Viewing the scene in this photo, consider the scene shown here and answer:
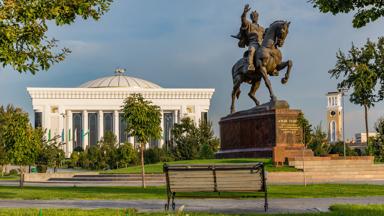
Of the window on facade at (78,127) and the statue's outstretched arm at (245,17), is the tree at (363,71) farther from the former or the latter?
the window on facade at (78,127)

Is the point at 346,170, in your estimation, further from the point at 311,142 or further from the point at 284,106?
the point at 311,142

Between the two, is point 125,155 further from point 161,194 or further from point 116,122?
point 116,122

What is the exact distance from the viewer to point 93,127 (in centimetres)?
12862

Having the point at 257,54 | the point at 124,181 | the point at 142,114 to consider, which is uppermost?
the point at 257,54

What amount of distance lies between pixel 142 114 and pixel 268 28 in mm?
10772

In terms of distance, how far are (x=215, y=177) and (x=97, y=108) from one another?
114 meters

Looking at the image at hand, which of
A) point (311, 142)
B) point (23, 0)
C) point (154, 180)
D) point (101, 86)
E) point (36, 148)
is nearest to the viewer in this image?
point (23, 0)

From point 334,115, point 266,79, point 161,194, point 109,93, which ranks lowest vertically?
point 161,194

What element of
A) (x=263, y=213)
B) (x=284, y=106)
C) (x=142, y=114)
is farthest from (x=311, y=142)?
(x=263, y=213)

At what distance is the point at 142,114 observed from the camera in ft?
87.8

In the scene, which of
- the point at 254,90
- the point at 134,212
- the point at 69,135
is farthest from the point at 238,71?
the point at 69,135

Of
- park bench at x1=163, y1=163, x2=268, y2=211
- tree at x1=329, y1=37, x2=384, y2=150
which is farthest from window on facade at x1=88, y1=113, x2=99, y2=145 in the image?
park bench at x1=163, y1=163, x2=268, y2=211

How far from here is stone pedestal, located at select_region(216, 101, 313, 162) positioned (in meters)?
32.8

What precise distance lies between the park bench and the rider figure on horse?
22.6 metres
